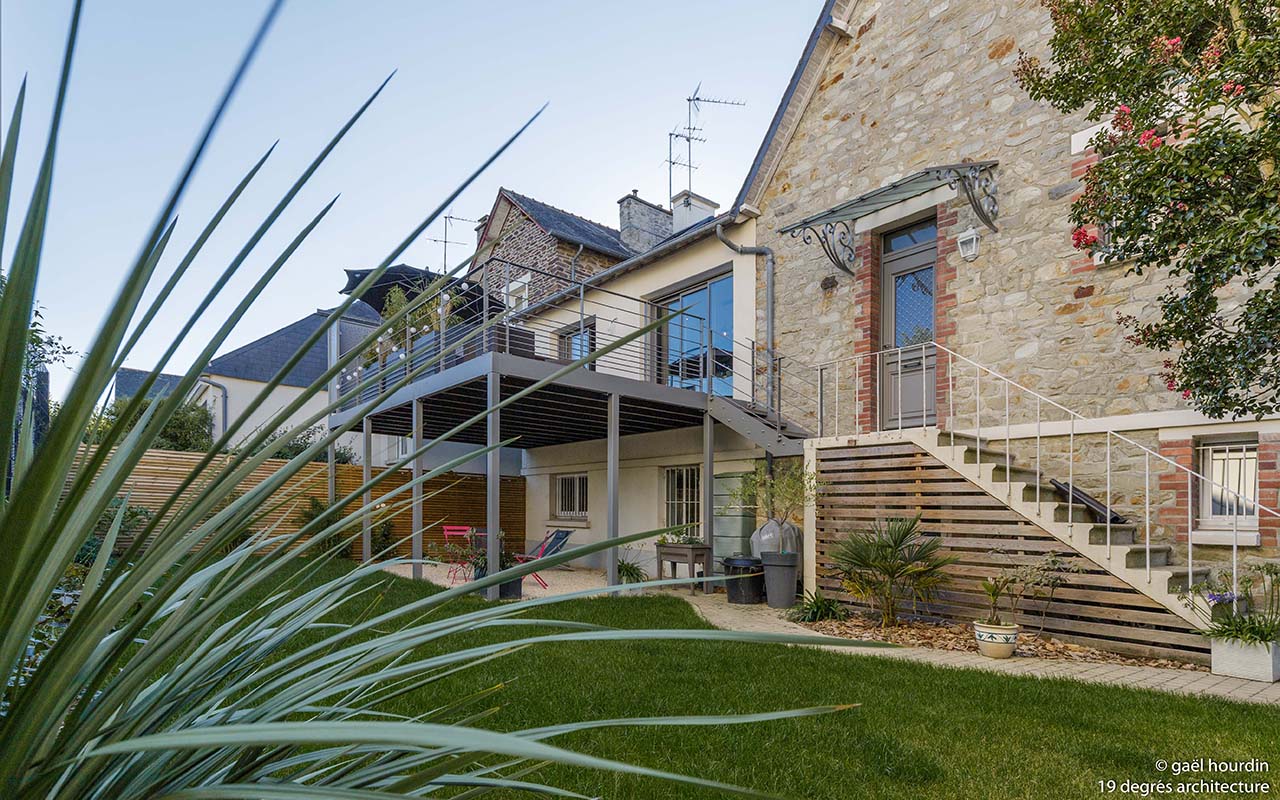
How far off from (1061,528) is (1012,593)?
Answer: 2.26 feet

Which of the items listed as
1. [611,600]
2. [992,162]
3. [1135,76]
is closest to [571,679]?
[611,600]

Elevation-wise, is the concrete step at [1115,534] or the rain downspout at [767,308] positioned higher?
the rain downspout at [767,308]

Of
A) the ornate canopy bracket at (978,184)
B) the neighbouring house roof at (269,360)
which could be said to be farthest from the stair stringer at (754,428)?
the neighbouring house roof at (269,360)

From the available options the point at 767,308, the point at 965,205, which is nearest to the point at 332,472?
the point at 965,205

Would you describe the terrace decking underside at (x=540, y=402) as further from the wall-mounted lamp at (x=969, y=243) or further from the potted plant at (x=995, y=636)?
the potted plant at (x=995, y=636)

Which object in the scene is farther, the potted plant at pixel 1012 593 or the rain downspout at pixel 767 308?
the rain downspout at pixel 767 308

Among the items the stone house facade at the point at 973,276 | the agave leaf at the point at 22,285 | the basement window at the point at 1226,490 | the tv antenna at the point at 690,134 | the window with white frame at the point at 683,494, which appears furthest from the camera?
the tv antenna at the point at 690,134

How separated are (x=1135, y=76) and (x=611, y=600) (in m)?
6.18

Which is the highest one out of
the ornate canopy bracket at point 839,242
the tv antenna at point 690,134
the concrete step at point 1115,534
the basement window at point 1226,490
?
the tv antenna at point 690,134

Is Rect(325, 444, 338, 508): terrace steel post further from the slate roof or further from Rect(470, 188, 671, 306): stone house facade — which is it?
the slate roof

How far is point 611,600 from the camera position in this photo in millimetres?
7711

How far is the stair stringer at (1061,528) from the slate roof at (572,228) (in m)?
8.88

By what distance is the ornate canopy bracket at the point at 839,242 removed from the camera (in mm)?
9125

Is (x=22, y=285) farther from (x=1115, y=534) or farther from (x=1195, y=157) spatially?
(x=1115, y=534)
